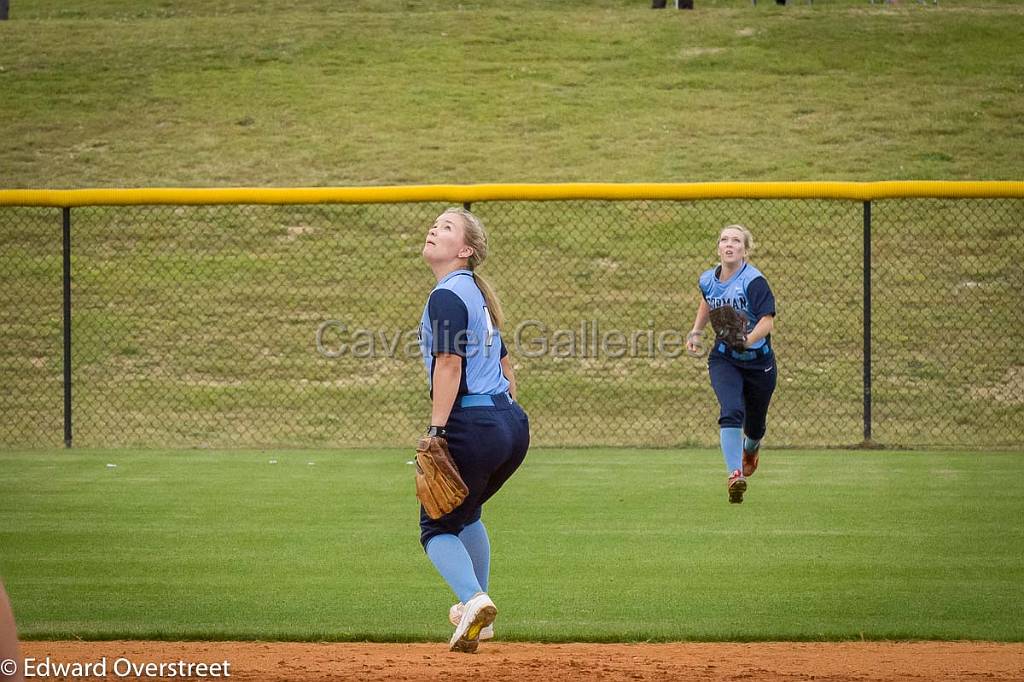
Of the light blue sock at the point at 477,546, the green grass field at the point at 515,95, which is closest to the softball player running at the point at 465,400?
the light blue sock at the point at 477,546

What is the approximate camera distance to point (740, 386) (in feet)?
27.6

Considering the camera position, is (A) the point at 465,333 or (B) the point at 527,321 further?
(B) the point at 527,321

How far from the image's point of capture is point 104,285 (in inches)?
706

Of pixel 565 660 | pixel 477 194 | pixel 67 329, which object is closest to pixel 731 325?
pixel 565 660

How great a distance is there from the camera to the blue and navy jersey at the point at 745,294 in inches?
325

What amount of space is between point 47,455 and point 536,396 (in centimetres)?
565

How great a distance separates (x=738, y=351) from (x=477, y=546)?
342cm

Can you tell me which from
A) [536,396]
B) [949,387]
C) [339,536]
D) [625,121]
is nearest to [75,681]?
[339,536]

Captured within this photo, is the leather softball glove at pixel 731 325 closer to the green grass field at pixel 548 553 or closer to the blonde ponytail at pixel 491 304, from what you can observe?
the green grass field at pixel 548 553

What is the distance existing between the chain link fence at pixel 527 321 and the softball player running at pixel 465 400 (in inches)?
318

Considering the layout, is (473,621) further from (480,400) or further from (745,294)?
(745,294)

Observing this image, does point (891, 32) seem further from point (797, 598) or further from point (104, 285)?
point (797, 598)

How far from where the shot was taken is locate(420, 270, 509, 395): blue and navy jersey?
501 cm

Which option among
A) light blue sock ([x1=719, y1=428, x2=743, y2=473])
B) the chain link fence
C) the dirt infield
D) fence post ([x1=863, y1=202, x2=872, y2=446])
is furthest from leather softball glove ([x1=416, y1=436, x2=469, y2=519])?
the chain link fence
